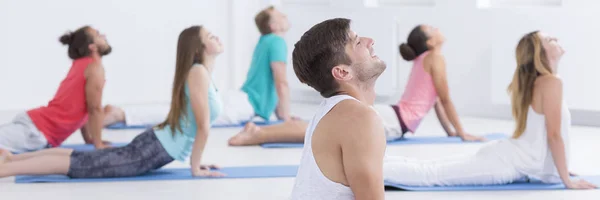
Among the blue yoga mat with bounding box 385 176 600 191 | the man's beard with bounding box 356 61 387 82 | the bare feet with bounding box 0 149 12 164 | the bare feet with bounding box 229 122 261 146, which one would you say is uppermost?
the man's beard with bounding box 356 61 387 82

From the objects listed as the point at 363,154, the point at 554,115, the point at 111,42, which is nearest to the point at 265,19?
the point at 111,42

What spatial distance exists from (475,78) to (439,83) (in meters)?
2.02

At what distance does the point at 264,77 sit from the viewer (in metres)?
7.32

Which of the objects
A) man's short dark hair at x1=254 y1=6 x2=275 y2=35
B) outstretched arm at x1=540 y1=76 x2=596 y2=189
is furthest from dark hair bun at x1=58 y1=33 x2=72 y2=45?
outstretched arm at x1=540 y1=76 x2=596 y2=189

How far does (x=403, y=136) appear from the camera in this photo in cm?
637

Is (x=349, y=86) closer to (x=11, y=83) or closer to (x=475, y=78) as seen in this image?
(x=475, y=78)

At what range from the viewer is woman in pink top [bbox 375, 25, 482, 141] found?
19.9ft

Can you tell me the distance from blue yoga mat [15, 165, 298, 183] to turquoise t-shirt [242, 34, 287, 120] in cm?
209

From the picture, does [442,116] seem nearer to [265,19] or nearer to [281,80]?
[281,80]

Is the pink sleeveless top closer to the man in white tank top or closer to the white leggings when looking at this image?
the white leggings

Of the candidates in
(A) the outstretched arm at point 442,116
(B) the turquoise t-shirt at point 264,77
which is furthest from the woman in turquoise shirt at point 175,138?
(B) the turquoise t-shirt at point 264,77

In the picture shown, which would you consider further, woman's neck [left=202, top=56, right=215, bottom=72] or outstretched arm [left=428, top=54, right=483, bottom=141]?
outstretched arm [left=428, top=54, right=483, bottom=141]

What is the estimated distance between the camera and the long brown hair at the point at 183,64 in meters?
4.62

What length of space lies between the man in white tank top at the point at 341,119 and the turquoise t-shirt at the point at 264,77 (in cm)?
505
